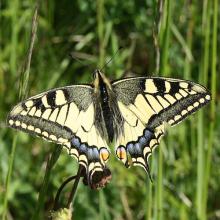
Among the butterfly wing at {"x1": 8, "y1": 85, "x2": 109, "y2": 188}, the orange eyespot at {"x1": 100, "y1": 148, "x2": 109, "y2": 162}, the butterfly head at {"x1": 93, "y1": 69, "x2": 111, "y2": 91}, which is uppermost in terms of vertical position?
the butterfly head at {"x1": 93, "y1": 69, "x2": 111, "y2": 91}

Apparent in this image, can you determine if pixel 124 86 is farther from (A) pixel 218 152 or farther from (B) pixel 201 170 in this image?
(A) pixel 218 152

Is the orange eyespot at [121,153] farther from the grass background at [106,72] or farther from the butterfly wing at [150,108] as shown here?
the grass background at [106,72]

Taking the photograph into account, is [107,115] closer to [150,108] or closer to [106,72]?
[150,108]

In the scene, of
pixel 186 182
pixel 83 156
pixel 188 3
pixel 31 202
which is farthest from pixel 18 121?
pixel 188 3

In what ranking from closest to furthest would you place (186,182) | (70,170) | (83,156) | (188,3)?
1. (83,156)
2. (70,170)
3. (186,182)
4. (188,3)

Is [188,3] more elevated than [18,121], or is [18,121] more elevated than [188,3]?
[188,3]

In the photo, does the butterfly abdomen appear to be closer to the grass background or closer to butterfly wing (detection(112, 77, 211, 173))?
butterfly wing (detection(112, 77, 211, 173))

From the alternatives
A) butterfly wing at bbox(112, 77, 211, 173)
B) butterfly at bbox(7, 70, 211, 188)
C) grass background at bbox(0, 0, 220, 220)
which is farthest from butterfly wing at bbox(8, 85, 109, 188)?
grass background at bbox(0, 0, 220, 220)

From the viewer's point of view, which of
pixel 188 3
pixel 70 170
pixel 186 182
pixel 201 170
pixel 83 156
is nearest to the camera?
pixel 83 156
